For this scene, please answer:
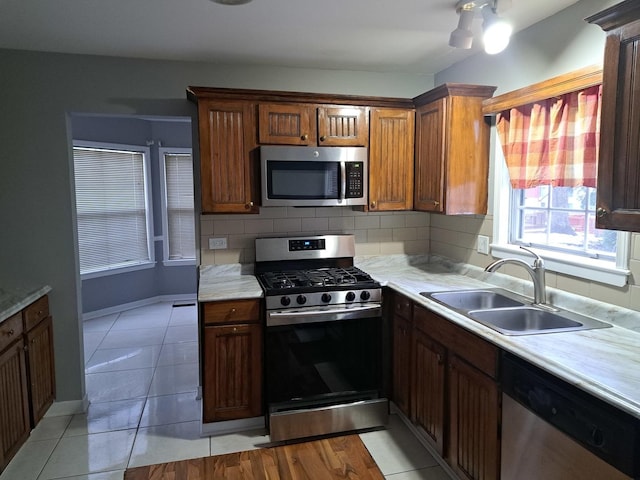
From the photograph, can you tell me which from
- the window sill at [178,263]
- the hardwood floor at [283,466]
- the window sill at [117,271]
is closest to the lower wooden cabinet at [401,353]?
the hardwood floor at [283,466]

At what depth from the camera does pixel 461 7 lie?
2199mm

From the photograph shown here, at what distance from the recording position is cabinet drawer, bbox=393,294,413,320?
2.73m

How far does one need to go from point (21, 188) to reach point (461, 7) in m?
2.89

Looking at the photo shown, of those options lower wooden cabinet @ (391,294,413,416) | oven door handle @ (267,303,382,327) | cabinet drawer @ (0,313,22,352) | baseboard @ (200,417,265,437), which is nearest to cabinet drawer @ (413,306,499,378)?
lower wooden cabinet @ (391,294,413,416)

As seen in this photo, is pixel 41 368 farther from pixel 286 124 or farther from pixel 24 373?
pixel 286 124

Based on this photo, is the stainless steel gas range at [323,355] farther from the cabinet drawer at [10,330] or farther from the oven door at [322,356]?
the cabinet drawer at [10,330]

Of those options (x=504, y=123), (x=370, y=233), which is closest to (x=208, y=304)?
(x=370, y=233)

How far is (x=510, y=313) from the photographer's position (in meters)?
2.38

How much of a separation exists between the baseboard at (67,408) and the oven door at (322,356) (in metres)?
1.40

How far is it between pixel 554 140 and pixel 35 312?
10.6ft

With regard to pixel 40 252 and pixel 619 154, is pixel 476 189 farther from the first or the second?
pixel 40 252

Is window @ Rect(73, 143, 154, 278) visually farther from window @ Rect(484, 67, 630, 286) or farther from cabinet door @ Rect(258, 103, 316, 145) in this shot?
window @ Rect(484, 67, 630, 286)

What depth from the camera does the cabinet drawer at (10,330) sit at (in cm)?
243

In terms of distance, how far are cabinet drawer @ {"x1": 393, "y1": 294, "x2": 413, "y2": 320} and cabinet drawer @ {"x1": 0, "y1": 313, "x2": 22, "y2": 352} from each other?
2.26m
